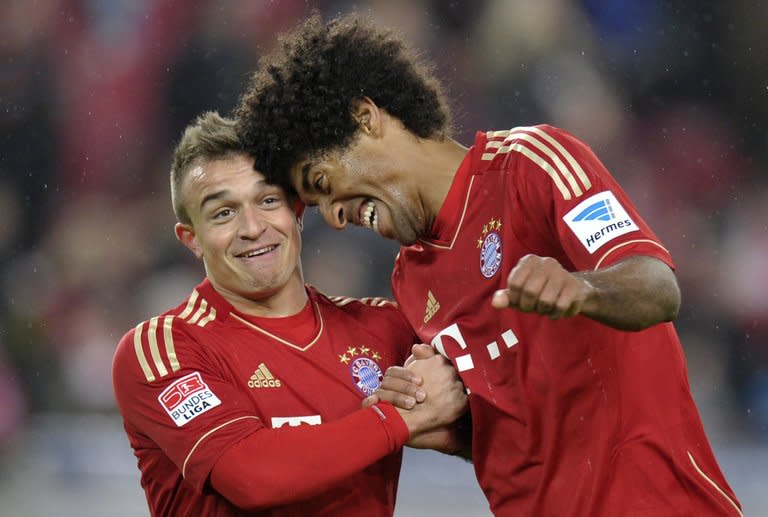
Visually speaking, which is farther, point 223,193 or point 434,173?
point 223,193

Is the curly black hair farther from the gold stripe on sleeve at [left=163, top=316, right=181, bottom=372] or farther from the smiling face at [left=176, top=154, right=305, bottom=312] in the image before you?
the gold stripe on sleeve at [left=163, top=316, right=181, bottom=372]

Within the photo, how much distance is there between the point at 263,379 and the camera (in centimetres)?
314

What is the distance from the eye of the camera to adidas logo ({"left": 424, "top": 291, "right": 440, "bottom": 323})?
120 inches

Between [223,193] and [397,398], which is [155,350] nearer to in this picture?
[223,193]

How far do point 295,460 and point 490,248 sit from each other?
2.43 feet

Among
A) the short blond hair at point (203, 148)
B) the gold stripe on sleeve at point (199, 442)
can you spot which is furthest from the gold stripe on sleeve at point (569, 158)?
the gold stripe on sleeve at point (199, 442)

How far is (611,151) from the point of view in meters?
7.32

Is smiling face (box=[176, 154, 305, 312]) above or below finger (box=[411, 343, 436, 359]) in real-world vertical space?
above

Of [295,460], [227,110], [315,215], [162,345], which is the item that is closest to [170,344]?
[162,345]

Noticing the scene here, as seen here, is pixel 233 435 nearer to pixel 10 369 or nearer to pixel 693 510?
pixel 693 510

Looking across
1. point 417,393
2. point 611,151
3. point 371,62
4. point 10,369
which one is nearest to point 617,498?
point 417,393

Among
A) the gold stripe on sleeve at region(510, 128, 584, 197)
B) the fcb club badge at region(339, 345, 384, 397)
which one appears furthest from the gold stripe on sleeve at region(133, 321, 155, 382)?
the gold stripe on sleeve at region(510, 128, 584, 197)

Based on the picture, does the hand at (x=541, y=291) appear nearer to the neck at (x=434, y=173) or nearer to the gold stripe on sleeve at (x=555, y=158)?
the gold stripe on sleeve at (x=555, y=158)

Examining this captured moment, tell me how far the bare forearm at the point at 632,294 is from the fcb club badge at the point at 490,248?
0.49m
